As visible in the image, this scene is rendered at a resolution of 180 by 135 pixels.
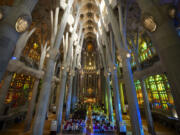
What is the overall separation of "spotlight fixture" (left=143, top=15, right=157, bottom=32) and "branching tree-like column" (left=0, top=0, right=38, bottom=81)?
5078mm

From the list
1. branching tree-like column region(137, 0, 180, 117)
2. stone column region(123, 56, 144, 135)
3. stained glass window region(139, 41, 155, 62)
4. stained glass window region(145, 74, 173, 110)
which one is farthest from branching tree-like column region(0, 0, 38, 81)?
stained glass window region(145, 74, 173, 110)

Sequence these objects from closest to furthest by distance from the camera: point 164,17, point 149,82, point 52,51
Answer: point 164,17 < point 52,51 < point 149,82

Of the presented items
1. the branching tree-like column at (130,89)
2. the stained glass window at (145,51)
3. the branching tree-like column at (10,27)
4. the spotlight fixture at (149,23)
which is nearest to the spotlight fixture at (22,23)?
the branching tree-like column at (10,27)

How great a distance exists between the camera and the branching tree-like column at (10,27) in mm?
2922

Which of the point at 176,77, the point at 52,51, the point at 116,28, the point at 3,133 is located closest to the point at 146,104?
the point at 176,77

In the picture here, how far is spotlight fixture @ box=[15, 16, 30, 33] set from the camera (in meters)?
3.23

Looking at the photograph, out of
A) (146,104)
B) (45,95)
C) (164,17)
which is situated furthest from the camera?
(146,104)

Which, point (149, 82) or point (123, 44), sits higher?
point (123, 44)

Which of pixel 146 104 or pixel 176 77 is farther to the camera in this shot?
pixel 146 104

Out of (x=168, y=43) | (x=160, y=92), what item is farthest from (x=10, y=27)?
(x=160, y=92)

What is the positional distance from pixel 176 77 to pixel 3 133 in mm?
13268

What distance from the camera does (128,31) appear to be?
1131 centimetres

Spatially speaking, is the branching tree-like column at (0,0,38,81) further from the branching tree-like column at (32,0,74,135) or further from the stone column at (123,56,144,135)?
the stone column at (123,56,144,135)

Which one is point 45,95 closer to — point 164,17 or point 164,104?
point 164,17
